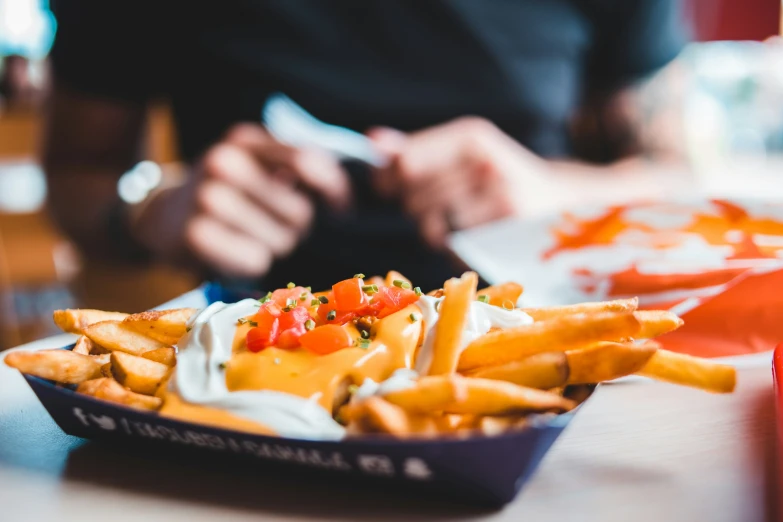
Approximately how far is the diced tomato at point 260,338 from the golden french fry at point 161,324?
137mm

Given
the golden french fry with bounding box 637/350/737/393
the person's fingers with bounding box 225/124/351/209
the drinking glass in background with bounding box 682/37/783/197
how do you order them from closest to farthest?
the golden french fry with bounding box 637/350/737/393, the person's fingers with bounding box 225/124/351/209, the drinking glass in background with bounding box 682/37/783/197

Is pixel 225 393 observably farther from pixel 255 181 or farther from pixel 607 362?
pixel 255 181

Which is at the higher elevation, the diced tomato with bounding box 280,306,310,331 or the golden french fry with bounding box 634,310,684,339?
the diced tomato with bounding box 280,306,310,331

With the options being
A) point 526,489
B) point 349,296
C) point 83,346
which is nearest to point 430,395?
point 526,489

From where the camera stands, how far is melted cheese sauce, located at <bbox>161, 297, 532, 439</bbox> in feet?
2.30

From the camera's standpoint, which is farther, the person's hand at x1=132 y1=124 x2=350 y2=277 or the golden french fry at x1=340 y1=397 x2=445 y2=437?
the person's hand at x1=132 y1=124 x2=350 y2=277

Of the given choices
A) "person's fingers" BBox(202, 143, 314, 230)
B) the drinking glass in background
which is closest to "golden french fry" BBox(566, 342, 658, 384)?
"person's fingers" BBox(202, 143, 314, 230)

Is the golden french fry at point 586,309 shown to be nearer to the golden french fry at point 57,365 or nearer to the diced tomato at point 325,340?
the diced tomato at point 325,340

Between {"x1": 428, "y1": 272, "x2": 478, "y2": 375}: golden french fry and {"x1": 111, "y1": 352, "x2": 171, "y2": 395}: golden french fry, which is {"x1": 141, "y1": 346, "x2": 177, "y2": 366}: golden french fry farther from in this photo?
{"x1": 428, "y1": 272, "x2": 478, "y2": 375}: golden french fry

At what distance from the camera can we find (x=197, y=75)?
2326 millimetres

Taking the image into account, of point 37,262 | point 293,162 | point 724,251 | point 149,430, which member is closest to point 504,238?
point 724,251

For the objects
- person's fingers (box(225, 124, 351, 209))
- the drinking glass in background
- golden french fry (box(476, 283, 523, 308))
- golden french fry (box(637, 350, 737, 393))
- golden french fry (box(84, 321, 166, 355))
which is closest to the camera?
golden french fry (box(637, 350, 737, 393))

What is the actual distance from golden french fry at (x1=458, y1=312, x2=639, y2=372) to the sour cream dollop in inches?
7.7

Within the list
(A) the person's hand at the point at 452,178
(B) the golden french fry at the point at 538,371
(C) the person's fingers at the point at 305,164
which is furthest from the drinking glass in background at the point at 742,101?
(B) the golden french fry at the point at 538,371
